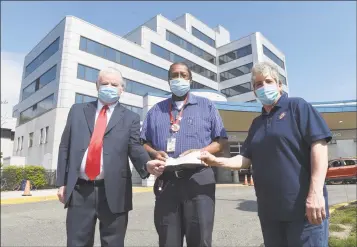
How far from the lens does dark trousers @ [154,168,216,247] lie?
252 cm

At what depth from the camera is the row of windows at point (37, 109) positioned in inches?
1098

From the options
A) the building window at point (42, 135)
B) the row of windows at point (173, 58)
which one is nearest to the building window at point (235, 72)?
the row of windows at point (173, 58)

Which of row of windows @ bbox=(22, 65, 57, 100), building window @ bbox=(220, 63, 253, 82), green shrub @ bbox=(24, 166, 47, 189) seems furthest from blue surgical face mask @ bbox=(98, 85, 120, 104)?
building window @ bbox=(220, 63, 253, 82)

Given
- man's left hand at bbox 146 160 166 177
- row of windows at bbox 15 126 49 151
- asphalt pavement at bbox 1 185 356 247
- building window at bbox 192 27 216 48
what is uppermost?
building window at bbox 192 27 216 48

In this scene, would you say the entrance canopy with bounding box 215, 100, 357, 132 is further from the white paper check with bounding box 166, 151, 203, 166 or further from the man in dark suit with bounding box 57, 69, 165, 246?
the white paper check with bounding box 166, 151, 203, 166

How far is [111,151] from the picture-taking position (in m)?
2.63

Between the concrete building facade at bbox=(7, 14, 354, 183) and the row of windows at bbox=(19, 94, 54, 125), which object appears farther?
the row of windows at bbox=(19, 94, 54, 125)

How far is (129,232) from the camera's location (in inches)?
227

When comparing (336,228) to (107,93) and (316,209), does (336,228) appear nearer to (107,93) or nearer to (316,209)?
(316,209)

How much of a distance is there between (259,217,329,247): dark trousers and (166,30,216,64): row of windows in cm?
4017

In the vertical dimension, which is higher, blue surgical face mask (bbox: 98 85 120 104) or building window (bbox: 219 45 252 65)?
building window (bbox: 219 45 252 65)

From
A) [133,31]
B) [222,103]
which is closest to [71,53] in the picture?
[133,31]

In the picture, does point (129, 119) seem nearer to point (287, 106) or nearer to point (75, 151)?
point (75, 151)

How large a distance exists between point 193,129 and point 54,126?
26.0 metres
